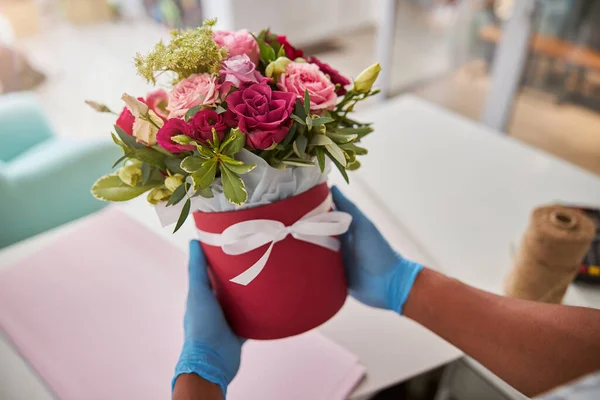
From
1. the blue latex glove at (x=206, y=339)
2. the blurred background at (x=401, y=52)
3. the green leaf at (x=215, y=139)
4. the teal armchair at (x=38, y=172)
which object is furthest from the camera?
the blurred background at (x=401, y=52)

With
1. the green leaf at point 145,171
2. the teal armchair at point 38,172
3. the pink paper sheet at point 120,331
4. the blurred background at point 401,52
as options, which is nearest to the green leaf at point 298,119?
the green leaf at point 145,171

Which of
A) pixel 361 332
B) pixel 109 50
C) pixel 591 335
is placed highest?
pixel 591 335

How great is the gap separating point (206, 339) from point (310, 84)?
0.43 metres

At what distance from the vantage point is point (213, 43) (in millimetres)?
645

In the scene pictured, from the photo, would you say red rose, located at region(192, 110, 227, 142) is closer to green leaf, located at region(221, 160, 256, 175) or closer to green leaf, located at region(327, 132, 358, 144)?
green leaf, located at region(221, 160, 256, 175)

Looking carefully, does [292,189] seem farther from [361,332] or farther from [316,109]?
[361,332]

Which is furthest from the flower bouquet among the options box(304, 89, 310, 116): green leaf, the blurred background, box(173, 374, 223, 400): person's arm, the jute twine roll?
the blurred background

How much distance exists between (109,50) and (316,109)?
154 inches

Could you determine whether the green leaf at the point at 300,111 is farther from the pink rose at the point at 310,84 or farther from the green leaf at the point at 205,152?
the green leaf at the point at 205,152

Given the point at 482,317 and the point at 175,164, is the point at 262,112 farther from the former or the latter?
the point at 482,317

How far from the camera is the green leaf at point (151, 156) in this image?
0.65 metres

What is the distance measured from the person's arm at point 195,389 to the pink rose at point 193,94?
15.4 inches

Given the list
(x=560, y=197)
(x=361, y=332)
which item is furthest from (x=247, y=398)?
(x=560, y=197)

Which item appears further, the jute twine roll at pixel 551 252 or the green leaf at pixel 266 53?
the jute twine roll at pixel 551 252
